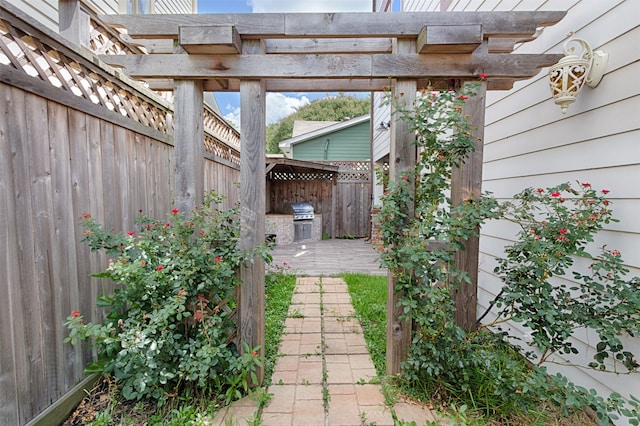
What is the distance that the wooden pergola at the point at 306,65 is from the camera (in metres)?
1.89

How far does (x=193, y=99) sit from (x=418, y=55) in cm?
152

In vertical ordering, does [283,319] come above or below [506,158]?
below

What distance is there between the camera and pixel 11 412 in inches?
57.4

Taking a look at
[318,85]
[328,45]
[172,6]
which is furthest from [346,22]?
[172,6]

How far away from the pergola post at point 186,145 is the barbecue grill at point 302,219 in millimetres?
6491

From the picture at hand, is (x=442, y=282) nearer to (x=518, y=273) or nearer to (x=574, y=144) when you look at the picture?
(x=518, y=273)

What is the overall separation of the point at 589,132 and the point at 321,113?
2320 centimetres

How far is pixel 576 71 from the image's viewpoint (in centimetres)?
185

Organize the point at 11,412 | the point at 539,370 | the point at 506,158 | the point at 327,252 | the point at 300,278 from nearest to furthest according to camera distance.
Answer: the point at 11,412 < the point at 539,370 < the point at 506,158 < the point at 300,278 < the point at 327,252

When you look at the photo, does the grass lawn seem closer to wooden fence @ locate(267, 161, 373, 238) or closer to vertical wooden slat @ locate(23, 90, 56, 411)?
vertical wooden slat @ locate(23, 90, 56, 411)

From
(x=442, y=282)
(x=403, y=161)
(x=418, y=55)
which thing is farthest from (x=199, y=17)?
(x=442, y=282)

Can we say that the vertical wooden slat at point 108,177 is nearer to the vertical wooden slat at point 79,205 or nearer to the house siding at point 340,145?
the vertical wooden slat at point 79,205

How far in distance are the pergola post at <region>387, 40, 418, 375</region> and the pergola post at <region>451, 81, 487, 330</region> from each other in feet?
1.10

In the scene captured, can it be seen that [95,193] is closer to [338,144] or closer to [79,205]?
A: [79,205]
